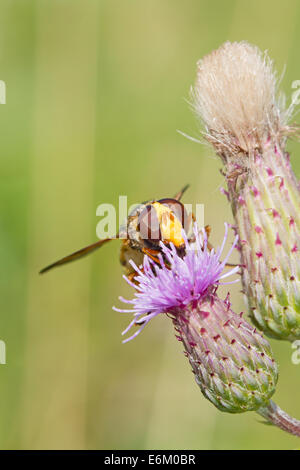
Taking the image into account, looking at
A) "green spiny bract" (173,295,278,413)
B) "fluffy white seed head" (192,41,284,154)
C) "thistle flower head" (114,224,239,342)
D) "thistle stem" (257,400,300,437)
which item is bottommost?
"thistle stem" (257,400,300,437)

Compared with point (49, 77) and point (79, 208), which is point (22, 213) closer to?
point (79, 208)

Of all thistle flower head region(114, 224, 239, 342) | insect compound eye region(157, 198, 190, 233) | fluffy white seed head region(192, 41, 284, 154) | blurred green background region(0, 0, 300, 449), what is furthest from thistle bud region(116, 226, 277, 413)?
blurred green background region(0, 0, 300, 449)

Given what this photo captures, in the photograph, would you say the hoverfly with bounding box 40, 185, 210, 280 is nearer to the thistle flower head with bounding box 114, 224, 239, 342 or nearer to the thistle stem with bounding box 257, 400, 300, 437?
the thistle flower head with bounding box 114, 224, 239, 342

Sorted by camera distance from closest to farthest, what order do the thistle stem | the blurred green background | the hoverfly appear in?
1. the thistle stem
2. the hoverfly
3. the blurred green background

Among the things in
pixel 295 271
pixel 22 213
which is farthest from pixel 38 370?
pixel 295 271

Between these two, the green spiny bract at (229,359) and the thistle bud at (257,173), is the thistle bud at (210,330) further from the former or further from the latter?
the thistle bud at (257,173)

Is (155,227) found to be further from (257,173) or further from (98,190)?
(98,190)

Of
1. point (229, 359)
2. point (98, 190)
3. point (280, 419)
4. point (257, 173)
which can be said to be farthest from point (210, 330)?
point (98, 190)
